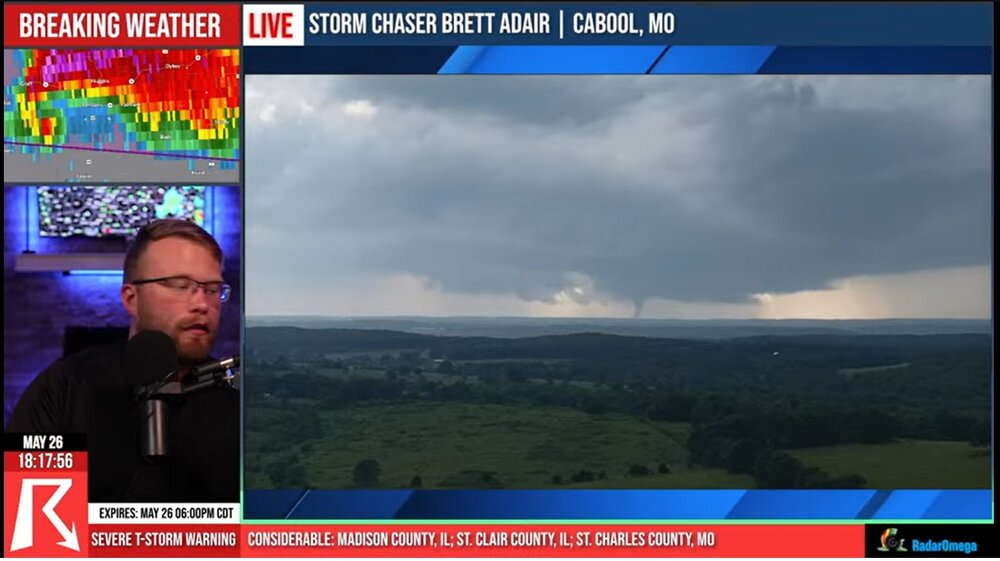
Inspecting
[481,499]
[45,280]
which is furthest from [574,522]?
[45,280]

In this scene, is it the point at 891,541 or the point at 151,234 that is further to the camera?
the point at 891,541

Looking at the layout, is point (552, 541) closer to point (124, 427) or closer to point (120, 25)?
point (124, 427)

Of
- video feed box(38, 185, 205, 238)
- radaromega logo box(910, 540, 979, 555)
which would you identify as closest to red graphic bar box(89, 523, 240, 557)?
video feed box(38, 185, 205, 238)

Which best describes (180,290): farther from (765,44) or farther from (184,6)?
(765,44)

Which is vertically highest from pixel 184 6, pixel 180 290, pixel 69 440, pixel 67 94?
pixel 184 6

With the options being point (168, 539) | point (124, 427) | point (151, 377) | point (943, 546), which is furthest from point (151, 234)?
point (943, 546)

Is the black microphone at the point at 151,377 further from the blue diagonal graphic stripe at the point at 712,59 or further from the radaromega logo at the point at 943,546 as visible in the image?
the radaromega logo at the point at 943,546

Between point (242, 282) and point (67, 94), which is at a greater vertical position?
point (67, 94)

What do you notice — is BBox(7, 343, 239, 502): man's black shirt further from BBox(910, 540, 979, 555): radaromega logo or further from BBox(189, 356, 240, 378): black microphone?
BBox(910, 540, 979, 555): radaromega logo
